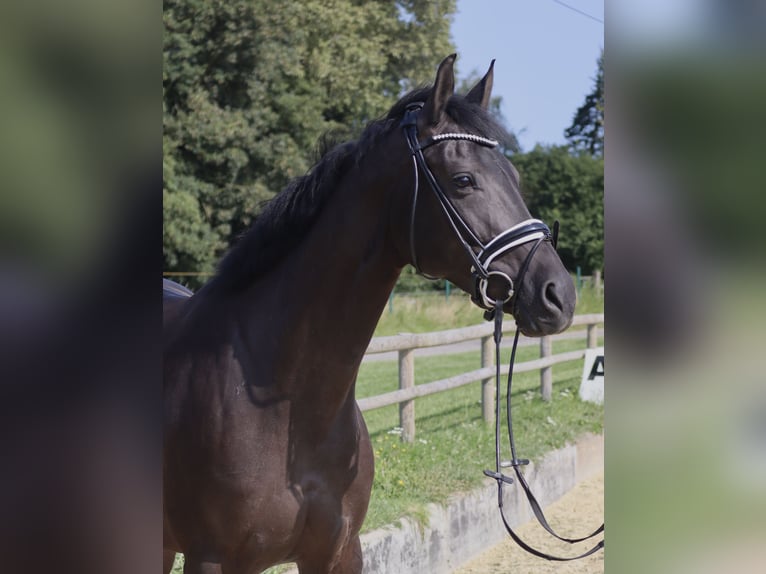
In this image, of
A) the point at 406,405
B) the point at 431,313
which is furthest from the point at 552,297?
the point at 431,313

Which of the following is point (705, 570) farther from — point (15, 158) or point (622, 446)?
point (15, 158)

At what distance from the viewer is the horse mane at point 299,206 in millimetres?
2508

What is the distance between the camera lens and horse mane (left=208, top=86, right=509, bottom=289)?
98.7 inches

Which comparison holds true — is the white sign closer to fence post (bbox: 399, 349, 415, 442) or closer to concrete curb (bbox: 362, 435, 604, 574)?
concrete curb (bbox: 362, 435, 604, 574)

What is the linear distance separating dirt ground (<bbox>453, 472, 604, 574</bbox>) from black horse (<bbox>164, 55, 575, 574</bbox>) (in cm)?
274

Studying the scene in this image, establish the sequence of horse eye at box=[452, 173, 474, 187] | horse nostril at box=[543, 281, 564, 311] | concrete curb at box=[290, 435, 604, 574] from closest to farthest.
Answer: horse nostril at box=[543, 281, 564, 311], horse eye at box=[452, 173, 474, 187], concrete curb at box=[290, 435, 604, 574]

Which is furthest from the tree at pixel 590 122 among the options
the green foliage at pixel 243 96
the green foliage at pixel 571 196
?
the green foliage at pixel 243 96

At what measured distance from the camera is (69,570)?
69cm

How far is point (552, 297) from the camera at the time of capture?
2111 millimetres

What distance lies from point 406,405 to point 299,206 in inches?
159

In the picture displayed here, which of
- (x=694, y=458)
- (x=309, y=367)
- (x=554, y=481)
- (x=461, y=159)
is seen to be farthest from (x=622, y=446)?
(x=554, y=481)

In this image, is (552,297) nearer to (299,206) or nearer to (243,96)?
(299,206)

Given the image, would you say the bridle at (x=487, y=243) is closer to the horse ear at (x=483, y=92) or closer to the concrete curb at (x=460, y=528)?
the horse ear at (x=483, y=92)

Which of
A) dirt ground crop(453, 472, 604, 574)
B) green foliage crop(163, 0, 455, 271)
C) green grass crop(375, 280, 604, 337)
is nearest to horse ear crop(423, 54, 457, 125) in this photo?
dirt ground crop(453, 472, 604, 574)
